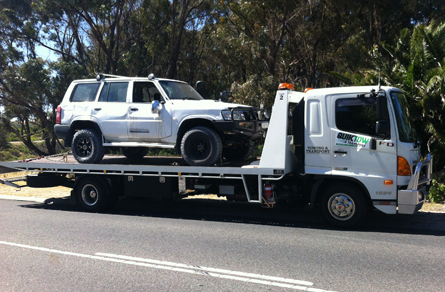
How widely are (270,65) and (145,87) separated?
11441 millimetres

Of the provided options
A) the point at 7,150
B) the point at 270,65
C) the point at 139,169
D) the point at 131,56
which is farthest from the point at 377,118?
the point at 7,150

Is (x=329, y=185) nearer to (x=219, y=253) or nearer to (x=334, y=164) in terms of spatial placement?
(x=334, y=164)

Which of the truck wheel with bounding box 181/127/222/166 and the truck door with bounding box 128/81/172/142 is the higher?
the truck door with bounding box 128/81/172/142

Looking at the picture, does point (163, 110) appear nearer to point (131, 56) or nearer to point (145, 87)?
point (145, 87)

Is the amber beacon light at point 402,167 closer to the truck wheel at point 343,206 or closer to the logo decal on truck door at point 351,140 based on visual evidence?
the logo decal on truck door at point 351,140

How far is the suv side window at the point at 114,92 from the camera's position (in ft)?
31.4

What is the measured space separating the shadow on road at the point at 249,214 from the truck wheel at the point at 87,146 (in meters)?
1.34

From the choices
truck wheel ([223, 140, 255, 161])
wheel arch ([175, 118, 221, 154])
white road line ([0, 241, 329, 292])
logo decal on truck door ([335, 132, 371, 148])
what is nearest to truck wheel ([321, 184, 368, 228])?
logo decal on truck door ([335, 132, 371, 148])

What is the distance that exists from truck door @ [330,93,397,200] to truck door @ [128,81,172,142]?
3.39 m

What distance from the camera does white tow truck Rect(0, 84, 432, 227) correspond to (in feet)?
22.9

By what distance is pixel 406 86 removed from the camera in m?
11.9

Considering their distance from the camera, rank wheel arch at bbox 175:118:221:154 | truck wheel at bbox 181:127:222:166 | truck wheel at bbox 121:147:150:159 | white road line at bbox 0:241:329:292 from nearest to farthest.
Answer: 1. white road line at bbox 0:241:329:292
2. truck wheel at bbox 181:127:222:166
3. wheel arch at bbox 175:118:221:154
4. truck wheel at bbox 121:147:150:159

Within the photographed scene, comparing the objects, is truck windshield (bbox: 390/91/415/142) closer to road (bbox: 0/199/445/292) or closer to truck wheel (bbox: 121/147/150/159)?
road (bbox: 0/199/445/292)

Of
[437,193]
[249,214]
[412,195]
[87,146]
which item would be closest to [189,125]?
[249,214]
